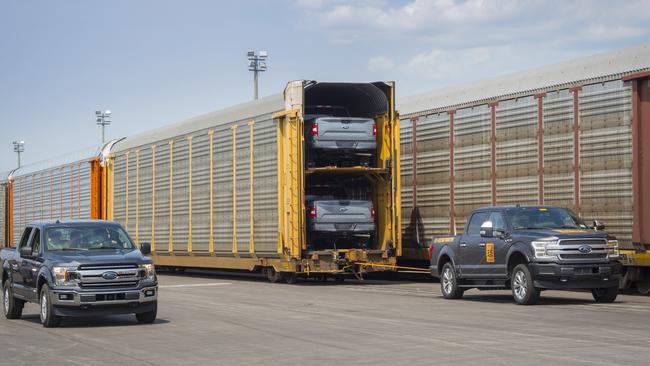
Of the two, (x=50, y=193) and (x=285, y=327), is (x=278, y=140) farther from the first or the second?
(x=50, y=193)

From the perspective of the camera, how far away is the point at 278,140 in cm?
2658

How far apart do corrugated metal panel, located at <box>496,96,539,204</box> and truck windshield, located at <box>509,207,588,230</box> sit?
11.6ft

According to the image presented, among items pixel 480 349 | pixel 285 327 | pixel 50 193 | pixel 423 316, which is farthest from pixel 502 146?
pixel 50 193

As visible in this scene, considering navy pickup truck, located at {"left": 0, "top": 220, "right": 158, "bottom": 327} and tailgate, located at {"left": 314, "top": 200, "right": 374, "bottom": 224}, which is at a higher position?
tailgate, located at {"left": 314, "top": 200, "right": 374, "bottom": 224}

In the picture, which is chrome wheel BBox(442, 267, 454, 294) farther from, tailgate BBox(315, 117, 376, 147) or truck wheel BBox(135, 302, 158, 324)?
truck wheel BBox(135, 302, 158, 324)

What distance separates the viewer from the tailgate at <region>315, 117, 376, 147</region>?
2575 centimetres

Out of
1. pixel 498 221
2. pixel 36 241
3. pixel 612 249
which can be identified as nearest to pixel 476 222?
pixel 498 221

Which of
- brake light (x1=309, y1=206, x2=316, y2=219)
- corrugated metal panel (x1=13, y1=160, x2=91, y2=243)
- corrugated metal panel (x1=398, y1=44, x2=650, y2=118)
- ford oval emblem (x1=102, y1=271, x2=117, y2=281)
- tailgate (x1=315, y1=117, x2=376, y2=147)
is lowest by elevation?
ford oval emblem (x1=102, y1=271, x2=117, y2=281)

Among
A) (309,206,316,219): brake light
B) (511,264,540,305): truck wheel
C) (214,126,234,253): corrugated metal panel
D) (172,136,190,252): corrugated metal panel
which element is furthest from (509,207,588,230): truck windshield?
(172,136,190,252): corrugated metal panel

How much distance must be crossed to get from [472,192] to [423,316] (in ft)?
29.4

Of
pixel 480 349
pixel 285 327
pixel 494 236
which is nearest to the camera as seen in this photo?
pixel 480 349

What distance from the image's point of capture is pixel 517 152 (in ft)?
78.0

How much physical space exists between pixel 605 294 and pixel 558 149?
14.3 ft

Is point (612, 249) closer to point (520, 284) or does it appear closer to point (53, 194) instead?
point (520, 284)
